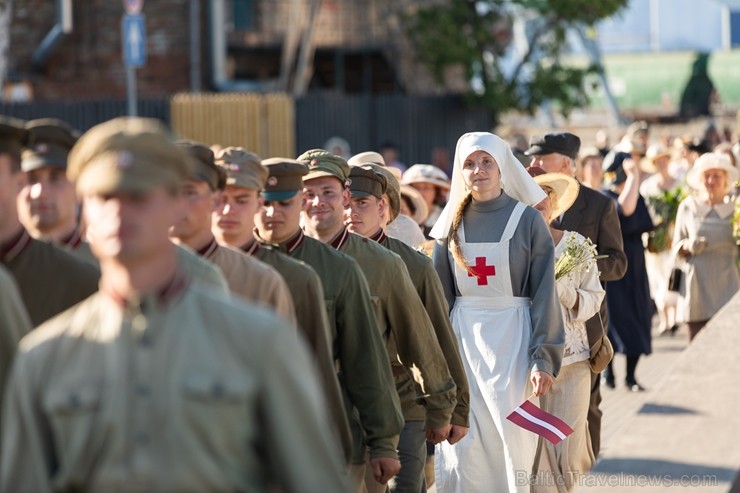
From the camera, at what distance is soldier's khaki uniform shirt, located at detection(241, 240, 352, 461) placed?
588cm

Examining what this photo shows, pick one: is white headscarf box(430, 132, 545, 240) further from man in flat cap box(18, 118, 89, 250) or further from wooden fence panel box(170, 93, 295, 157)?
wooden fence panel box(170, 93, 295, 157)

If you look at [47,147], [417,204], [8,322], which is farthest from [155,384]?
[417,204]

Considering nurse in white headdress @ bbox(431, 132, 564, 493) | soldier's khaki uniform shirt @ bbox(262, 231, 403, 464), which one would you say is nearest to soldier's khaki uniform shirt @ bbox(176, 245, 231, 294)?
soldier's khaki uniform shirt @ bbox(262, 231, 403, 464)

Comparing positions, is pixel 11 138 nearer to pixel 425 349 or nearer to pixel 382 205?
pixel 425 349

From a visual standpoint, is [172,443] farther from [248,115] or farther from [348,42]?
[348,42]

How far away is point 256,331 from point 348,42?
3240 centimetres

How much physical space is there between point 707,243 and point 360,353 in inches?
292

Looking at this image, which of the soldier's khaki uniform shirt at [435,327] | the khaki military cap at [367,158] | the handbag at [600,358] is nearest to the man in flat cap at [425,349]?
the soldier's khaki uniform shirt at [435,327]

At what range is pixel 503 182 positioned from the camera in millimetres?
8547

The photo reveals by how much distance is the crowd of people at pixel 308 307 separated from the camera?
12.0 feet

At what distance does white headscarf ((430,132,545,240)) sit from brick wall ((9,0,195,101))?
2497cm

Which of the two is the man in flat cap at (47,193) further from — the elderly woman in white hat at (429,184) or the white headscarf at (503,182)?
the elderly woman in white hat at (429,184)

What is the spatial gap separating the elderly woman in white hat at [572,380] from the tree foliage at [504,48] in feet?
73.8

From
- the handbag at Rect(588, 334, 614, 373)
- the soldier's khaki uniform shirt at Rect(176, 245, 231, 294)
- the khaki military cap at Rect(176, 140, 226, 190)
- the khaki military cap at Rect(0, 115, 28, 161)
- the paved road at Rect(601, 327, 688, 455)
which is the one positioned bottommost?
the paved road at Rect(601, 327, 688, 455)
